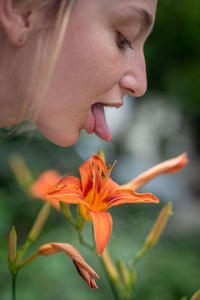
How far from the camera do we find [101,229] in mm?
556

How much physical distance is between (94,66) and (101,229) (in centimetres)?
25

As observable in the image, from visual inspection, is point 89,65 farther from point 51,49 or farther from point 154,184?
point 154,184

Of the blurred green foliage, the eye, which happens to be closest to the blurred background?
the blurred green foliage

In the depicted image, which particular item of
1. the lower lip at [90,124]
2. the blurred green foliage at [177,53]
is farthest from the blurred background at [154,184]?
the lower lip at [90,124]

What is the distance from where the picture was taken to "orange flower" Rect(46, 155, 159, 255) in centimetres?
56

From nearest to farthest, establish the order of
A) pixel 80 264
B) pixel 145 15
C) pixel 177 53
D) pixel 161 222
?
1. pixel 80 264
2. pixel 145 15
3. pixel 161 222
4. pixel 177 53

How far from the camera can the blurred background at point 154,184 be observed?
133cm

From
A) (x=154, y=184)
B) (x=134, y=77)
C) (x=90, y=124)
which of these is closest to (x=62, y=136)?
(x=90, y=124)

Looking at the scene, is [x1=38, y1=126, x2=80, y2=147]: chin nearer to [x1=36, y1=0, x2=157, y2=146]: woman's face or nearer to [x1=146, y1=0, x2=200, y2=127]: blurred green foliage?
[x1=36, y1=0, x2=157, y2=146]: woman's face

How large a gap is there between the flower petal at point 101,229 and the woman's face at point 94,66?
165 millimetres

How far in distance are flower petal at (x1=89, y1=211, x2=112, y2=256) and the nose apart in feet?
0.73

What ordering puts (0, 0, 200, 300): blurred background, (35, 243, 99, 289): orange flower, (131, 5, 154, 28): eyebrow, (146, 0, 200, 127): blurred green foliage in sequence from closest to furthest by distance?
1. (35, 243, 99, 289): orange flower
2. (131, 5, 154, 28): eyebrow
3. (0, 0, 200, 300): blurred background
4. (146, 0, 200, 127): blurred green foliage

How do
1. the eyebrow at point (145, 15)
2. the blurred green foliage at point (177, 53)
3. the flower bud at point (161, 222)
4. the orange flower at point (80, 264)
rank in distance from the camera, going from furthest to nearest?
the blurred green foliage at point (177, 53) → the flower bud at point (161, 222) → the eyebrow at point (145, 15) → the orange flower at point (80, 264)

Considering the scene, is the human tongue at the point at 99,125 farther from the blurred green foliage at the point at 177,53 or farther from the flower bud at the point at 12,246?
the blurred green foliage at the point at 177,53
